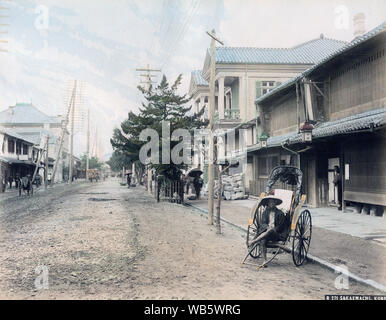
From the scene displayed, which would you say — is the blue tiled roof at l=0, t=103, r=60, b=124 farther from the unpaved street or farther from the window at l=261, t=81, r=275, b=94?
the unpaved street

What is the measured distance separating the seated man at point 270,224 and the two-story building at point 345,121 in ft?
14.7

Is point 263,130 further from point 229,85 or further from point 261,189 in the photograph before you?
point 229,85

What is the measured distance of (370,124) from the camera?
941 centimetres

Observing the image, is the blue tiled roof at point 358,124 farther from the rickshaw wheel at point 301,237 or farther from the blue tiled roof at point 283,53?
the blue tiled roof at point 283,53

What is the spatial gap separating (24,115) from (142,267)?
57994 millimetres

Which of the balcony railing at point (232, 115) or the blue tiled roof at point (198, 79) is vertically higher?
the blue tiled roof at point (198, 79)

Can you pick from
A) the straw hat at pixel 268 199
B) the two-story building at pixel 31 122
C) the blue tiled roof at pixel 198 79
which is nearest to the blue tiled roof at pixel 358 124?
the straw hat at pixel 268 199

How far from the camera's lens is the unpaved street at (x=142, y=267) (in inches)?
192

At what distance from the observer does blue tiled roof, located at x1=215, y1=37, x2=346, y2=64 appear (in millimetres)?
25953

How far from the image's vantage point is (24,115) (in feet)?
187

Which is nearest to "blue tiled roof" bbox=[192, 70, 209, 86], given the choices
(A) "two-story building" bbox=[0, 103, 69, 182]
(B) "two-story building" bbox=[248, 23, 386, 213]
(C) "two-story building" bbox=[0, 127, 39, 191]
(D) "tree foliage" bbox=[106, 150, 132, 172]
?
(D) "tree foliage" bbox=[106, 150, 132, 172]

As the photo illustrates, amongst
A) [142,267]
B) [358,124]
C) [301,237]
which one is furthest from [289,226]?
[358,124]

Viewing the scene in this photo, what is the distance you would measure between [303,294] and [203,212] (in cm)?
1072

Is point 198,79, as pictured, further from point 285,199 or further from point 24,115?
point 24,115
